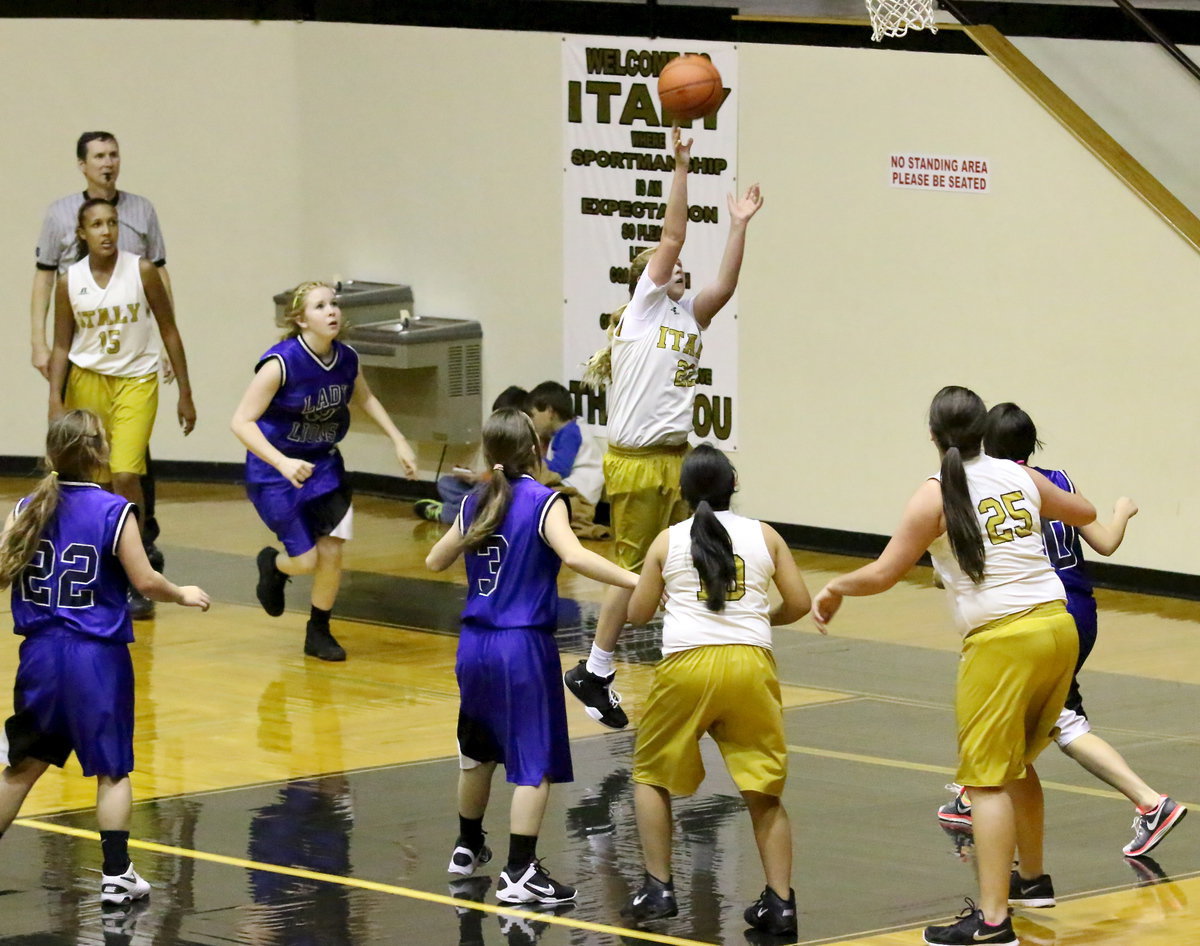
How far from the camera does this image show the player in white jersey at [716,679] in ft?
21.6

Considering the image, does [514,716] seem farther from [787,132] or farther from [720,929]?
[787,132]

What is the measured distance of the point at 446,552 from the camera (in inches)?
280

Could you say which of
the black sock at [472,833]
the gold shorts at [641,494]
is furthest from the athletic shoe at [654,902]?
the gold shorts at [641,494]

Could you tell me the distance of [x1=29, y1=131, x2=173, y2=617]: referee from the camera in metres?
12.0

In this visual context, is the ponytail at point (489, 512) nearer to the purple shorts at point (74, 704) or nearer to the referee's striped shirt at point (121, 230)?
the purple shorts at point (74, 704)

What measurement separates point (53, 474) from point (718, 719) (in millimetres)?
2239

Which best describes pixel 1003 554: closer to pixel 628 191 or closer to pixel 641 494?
pixel 641 494

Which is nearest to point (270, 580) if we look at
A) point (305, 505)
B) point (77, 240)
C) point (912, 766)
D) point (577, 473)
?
point (305, 505)

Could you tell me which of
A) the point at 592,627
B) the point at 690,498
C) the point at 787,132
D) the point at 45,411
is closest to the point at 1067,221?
the point at 787,132

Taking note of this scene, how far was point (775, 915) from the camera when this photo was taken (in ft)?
21.6

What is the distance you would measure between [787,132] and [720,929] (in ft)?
26.5

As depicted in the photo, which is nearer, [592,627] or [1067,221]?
[592,627]

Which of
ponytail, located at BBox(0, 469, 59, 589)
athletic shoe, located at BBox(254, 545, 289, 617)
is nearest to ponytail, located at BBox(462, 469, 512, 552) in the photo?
ponytail, located at BBox(0, 469, 59, 589)

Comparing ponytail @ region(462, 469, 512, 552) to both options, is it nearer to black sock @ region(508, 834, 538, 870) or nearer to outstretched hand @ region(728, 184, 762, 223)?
black sock @ region(508, 834, 538, 870)
